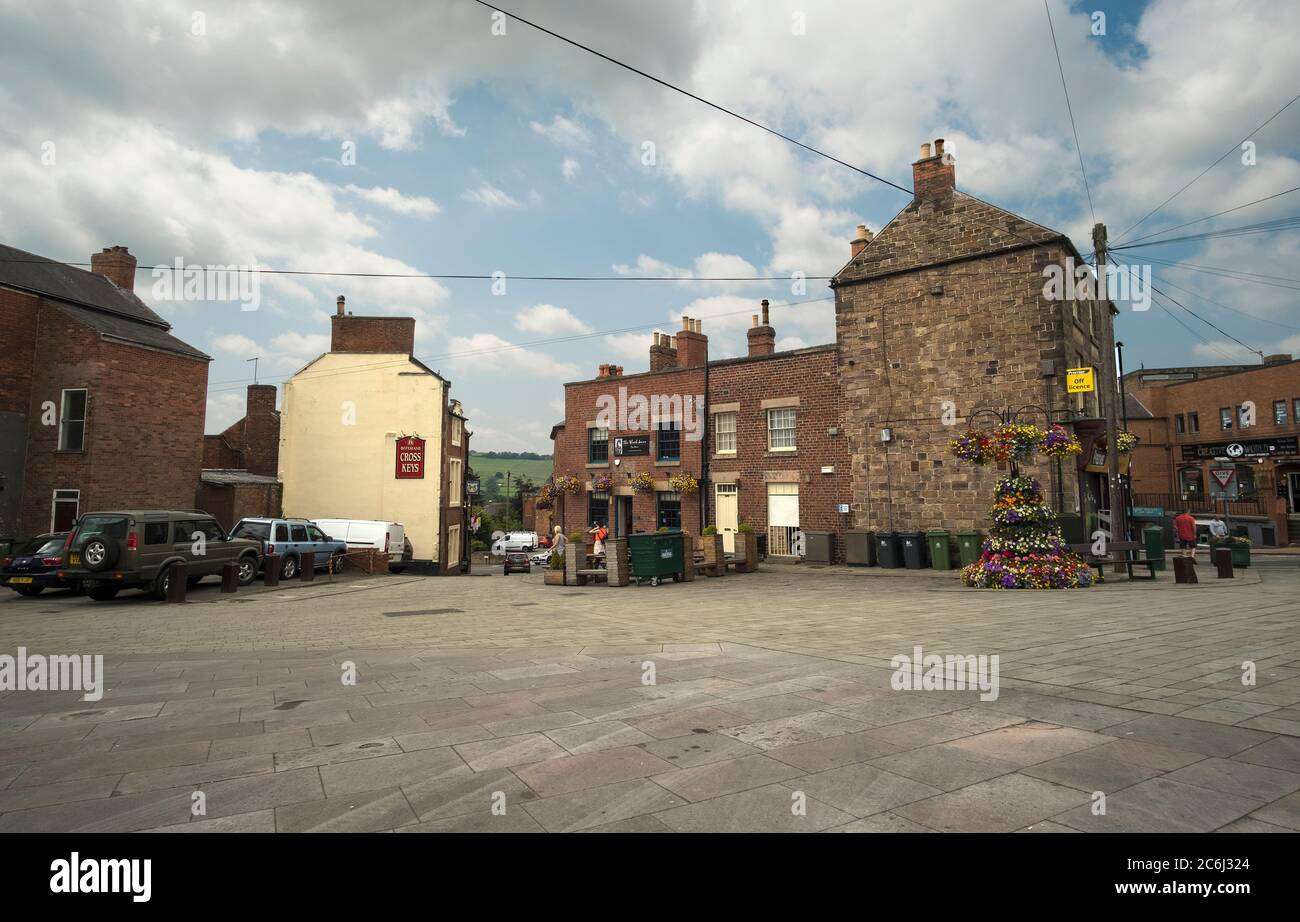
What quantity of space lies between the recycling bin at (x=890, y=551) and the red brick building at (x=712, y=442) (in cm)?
188

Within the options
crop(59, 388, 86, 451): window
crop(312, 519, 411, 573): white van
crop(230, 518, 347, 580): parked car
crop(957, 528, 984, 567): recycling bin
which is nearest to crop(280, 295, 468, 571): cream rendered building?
crop(312, 519, 411, 573): white van

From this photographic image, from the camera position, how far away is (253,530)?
2038 cm

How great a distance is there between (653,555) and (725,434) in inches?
357

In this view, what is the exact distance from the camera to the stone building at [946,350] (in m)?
18.3

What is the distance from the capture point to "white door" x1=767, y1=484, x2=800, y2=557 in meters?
23.4

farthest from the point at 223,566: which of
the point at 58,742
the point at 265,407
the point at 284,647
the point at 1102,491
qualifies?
the point at 1102,491

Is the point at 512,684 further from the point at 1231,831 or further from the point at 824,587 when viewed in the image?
the point at 824,587

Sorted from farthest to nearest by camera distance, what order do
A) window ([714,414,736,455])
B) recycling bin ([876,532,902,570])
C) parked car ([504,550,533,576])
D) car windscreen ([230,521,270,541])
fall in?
1. parked car ([504,550,533,576])
2. window ([714,414,736,455])
3. car windscreen ([230,521,270,541])
4. recycling bin ([876,532,902,570])

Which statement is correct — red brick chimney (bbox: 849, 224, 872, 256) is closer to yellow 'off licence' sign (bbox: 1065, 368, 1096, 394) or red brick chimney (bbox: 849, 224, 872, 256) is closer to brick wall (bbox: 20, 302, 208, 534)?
yellow 'off licence' sign (bbox: 1065, 368, 1096, 394)

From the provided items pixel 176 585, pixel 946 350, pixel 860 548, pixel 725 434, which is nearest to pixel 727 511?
pixel 725 434

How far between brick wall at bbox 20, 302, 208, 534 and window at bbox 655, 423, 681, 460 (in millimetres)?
16771

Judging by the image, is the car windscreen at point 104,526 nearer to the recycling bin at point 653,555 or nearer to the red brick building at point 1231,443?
the recycling bin at point 653,555
